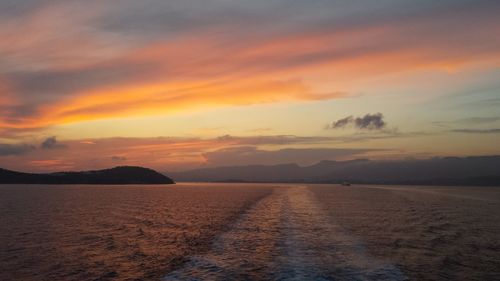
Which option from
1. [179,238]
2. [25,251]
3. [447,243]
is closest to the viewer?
[25,251]

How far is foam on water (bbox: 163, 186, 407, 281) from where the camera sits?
2300cm

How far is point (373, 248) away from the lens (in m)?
31.1

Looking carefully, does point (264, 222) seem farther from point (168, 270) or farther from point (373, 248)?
point (168, 270)

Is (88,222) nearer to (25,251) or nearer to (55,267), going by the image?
(25,251)

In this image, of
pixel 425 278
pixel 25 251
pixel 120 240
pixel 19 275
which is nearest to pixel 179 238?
pixel 120 240

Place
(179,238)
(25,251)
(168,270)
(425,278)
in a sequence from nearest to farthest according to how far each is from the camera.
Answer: (425,278) < (168,270) < (25,251) < (179,238)

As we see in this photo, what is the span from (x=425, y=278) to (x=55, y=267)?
63.5 ft

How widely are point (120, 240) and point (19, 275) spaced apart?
1257 centimetres

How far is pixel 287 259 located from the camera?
27.1 meters

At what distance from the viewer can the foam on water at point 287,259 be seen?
23.0 metres

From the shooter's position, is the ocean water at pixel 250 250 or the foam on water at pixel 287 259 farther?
the ocean water at pixel 250 250

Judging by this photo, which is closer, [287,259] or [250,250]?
[287,259]

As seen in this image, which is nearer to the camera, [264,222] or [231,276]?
[231,276]

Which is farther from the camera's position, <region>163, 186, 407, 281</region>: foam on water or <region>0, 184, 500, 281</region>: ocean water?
<region>0, 184, 500, 281</region>: ocean water
